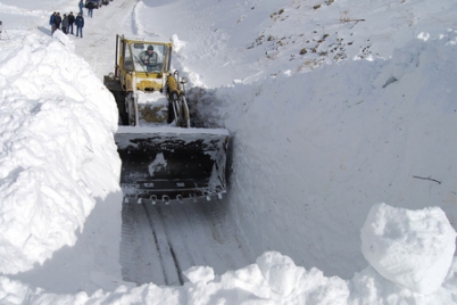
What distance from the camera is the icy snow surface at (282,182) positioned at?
2660mm

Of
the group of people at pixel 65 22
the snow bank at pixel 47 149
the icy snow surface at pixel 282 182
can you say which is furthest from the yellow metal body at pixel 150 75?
the group of people at pixel 65 22

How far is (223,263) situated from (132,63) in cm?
532

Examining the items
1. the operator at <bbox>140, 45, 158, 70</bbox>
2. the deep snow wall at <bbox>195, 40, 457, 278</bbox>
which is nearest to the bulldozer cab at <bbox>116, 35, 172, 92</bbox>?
the operator at <bbox>140, 45, 158, 70</bbox>

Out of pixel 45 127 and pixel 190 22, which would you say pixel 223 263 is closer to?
pixel 45 127

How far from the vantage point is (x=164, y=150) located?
24.9 ft

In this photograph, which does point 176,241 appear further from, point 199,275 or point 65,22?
point 65,22

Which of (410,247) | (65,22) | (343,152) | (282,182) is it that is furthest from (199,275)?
(65,22)

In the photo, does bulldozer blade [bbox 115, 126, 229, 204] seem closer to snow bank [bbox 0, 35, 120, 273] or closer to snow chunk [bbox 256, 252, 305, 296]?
snow bank [bbox 0, 35, 120, 273]

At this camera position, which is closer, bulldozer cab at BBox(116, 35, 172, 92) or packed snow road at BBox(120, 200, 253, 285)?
packed snow road at BBox(120, 200, 253, 285)

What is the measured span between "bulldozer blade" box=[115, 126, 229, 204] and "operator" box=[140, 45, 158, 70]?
7.95ft

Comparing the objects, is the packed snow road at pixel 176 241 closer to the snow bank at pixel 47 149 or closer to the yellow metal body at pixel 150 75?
the snow bank at pixel 47 149

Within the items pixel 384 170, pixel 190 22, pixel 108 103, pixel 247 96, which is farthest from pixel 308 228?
pixel 190 22

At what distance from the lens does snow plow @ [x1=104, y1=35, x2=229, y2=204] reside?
732cm

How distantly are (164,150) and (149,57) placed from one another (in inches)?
108
